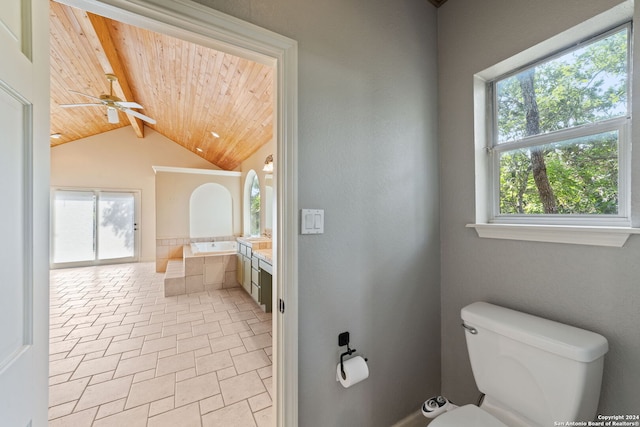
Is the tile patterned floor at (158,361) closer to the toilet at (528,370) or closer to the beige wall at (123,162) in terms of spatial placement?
the toilet at (528,370)

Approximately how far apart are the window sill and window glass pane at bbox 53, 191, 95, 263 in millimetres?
7920

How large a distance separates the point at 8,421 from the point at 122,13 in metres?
1.13

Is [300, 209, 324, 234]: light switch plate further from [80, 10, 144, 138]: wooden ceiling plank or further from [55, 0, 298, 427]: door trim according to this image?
[80, 10, 144, 138]: wooden ceiling plank

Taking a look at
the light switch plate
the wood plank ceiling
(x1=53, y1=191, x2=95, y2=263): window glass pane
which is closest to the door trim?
the light switch plate

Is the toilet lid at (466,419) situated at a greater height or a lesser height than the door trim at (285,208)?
lesser

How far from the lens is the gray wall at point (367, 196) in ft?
3.75

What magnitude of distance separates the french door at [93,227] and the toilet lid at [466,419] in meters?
7.51

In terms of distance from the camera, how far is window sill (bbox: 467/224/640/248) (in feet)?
3.15

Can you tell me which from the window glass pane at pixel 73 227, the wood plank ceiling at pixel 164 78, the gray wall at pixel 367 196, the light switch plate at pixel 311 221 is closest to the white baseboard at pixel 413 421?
the gray wall at pixel 367 196

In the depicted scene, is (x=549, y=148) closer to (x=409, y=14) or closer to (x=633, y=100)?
(x=633, y=100)

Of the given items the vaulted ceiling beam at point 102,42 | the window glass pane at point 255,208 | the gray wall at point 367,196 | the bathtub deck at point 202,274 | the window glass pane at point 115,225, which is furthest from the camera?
the window glass pane at point 115,225

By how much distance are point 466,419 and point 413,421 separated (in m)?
0.60

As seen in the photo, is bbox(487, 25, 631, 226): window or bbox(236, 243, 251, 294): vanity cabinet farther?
bbox(236, 243, 251, 294): vanity cabinet

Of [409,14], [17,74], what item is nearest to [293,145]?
[17,74]
